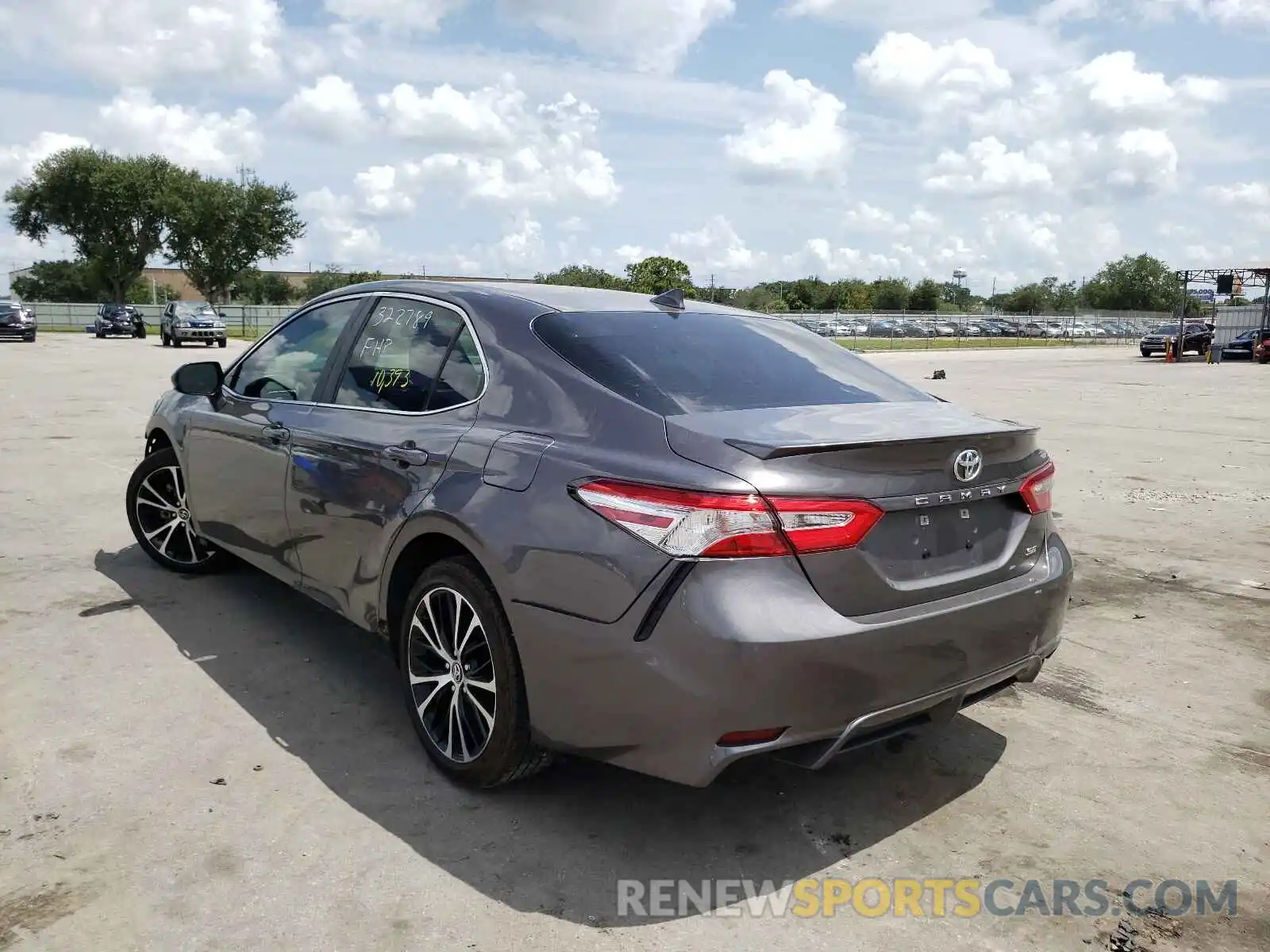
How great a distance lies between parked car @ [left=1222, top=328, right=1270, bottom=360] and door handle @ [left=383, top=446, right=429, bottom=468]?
43139 millimetres

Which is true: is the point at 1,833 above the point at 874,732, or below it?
below

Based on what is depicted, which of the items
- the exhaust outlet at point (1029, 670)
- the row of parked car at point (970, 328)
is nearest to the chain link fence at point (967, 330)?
the row of parked car at point (970, 328)

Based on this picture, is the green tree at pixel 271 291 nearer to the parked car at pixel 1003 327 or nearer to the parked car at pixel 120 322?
the parked car at pixel 120 322

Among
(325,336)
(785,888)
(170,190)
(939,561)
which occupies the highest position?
(170,190)

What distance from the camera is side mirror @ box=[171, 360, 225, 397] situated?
205 inches

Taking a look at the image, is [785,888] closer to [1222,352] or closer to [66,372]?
[66,372]

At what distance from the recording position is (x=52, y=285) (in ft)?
362

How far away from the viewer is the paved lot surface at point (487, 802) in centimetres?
272

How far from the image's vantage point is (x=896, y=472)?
2.89 metres

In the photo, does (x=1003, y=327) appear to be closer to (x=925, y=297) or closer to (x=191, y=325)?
(x=925, y=297)

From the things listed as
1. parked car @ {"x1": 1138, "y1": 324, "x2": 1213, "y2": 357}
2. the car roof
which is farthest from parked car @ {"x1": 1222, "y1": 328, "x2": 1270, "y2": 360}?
the car roof


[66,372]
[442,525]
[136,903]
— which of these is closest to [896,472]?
[442,525]

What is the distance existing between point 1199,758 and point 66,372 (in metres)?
23.3

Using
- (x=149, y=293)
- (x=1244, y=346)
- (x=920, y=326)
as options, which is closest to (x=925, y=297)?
(x=920, y=326)
